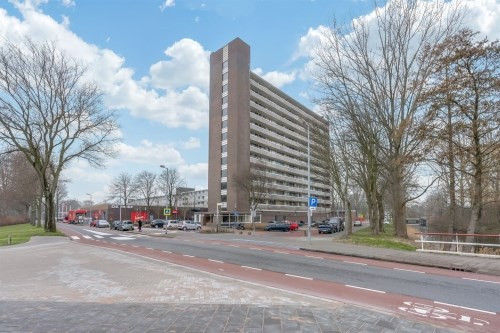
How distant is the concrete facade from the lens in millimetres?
78188

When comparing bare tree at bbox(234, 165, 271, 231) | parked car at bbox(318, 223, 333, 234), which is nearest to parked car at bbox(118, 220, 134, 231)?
bare tree at bbox(234, 165, 271, 231)

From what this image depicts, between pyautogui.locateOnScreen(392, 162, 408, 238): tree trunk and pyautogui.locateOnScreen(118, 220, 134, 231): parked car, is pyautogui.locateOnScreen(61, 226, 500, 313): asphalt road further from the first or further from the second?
pyautogui.locateOnScreen(118, 220, 134, 231): parked car

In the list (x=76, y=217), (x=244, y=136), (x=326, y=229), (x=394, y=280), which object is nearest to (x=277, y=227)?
(x=326, y=229)

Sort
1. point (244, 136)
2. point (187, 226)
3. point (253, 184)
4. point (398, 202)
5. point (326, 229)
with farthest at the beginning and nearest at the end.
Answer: point (244, 136), point (253, 184), point (187, 226), point (326, 229), point (398, 202)

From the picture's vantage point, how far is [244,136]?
80375mm

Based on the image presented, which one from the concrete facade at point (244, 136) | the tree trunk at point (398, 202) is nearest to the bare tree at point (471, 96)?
the tree trunk at point (398, 202)

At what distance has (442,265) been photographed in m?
14.7

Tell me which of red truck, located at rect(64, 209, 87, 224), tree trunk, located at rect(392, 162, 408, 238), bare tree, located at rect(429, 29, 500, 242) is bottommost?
red truck, located at rect(64, 209, 87, 224)

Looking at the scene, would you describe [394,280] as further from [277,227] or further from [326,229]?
[277,227]

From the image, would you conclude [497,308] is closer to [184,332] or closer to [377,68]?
[184,332]

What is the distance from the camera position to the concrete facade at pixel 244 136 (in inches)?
3078

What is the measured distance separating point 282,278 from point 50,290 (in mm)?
6405

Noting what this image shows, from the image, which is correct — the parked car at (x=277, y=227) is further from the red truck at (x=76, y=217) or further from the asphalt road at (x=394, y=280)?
the red truck at (x=76, y=217)

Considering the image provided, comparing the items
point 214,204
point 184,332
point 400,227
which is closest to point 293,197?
point 214,204
